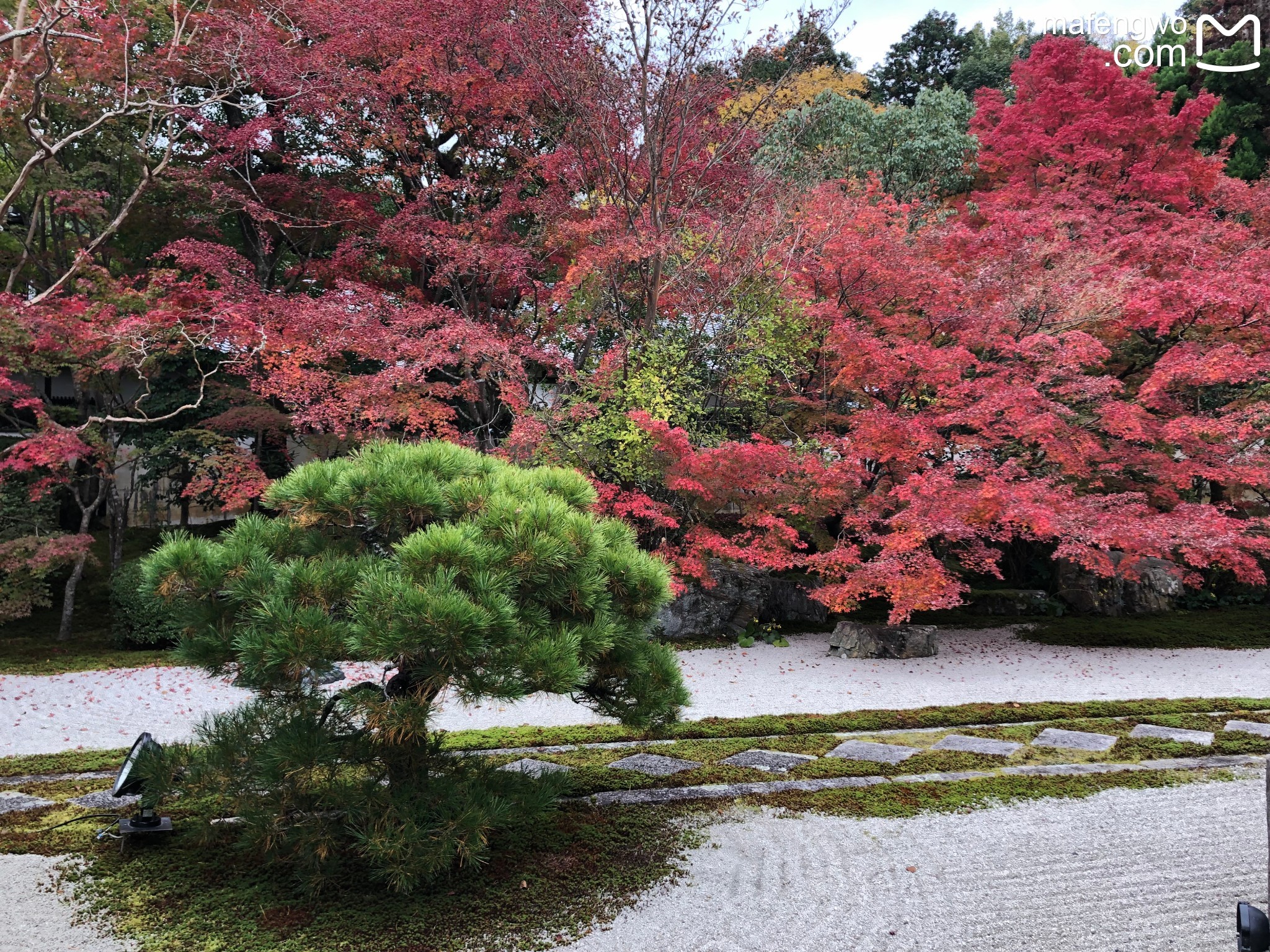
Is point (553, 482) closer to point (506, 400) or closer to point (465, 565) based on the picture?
point (465, 565)

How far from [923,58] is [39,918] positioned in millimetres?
22209

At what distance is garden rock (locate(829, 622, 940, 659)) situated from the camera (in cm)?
853

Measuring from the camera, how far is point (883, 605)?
10812 mm

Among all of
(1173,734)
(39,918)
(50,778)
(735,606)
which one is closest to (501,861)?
(39,918)

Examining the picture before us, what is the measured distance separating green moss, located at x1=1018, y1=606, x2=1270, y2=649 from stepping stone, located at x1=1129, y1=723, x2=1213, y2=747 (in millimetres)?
3662

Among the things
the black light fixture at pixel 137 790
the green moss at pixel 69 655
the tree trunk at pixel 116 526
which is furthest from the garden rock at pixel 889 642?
the tree trunk at pixel 116 526

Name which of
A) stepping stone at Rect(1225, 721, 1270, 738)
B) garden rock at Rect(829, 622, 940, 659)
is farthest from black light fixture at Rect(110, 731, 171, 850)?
garden rock at Rect(829, 622, 940, 659)

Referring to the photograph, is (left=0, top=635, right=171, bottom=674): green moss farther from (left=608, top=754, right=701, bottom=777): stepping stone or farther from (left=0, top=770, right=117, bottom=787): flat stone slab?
(left=608, top=754, right=701, bottom=777): stepping stone

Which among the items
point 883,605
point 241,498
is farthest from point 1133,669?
point 241,498

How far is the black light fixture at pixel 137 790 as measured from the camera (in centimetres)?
350

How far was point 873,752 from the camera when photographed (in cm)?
521

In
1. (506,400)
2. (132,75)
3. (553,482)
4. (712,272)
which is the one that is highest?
(132,75)

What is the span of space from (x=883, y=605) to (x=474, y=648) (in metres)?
8.91

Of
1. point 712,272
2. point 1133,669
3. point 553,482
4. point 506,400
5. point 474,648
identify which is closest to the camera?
point 474,648
